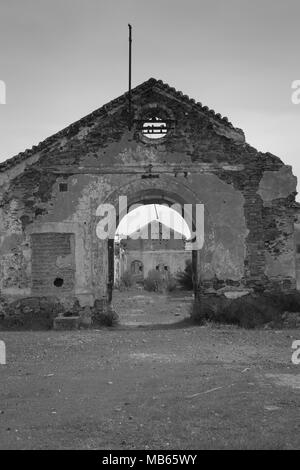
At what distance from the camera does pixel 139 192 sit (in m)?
15.3

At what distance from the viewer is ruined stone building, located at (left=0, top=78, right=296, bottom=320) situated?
1493 cm

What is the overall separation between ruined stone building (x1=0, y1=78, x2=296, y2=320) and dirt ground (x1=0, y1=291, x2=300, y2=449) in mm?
2288

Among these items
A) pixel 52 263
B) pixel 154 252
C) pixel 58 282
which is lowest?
pixel 58 282

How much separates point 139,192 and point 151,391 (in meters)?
8.44

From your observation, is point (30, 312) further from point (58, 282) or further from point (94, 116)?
point (94, 116)

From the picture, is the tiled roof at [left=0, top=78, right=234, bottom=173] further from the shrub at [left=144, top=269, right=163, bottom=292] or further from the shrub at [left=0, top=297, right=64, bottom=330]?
the shrub at [left=144, top=269, right=163, bottom=292]

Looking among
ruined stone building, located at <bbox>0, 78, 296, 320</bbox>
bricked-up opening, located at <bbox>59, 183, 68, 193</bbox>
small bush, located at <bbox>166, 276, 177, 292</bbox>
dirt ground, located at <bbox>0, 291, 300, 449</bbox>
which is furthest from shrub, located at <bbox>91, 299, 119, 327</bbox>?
small bush, located at <bbox>166, 276, 177, 292</bbox>

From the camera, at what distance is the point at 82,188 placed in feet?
49.5

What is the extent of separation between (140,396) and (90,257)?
8090mm

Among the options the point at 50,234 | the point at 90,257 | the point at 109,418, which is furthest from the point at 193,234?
the point at 109,418
